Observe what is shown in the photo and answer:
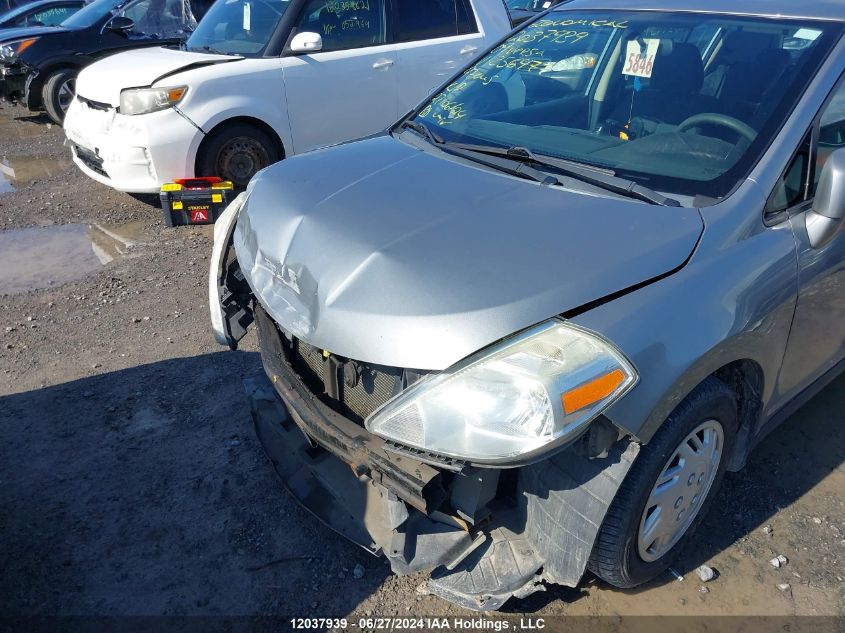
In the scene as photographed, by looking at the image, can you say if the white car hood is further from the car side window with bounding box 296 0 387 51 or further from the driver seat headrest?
the driver seat headrest

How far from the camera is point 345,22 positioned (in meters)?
6.23

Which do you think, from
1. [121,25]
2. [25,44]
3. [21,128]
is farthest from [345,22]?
[21,128]

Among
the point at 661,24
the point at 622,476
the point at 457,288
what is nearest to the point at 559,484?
the point at 622,476

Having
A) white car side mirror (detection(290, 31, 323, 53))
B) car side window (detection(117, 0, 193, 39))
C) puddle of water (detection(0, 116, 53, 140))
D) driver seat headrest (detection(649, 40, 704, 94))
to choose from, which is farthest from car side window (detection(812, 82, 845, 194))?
puddle of water (detection(0, 116, 53, 140))

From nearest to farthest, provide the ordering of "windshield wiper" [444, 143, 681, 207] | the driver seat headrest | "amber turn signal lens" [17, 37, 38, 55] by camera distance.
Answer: "windshield wiper" [444, 143, 681, 207]
the driver seat headrest
"amber turn signal lens" [17, 37, 38, 55]

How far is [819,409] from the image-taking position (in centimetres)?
347

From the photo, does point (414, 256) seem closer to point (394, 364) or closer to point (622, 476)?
point (394, 364)

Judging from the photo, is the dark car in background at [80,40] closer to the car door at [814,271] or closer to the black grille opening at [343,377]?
the black grille opening at [343,377]

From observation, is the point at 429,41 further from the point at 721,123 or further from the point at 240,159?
the point at 721,123

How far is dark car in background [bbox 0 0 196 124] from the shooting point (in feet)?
29.6

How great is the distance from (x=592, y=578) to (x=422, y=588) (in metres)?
0.63

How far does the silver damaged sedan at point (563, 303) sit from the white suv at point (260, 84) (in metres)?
3.14

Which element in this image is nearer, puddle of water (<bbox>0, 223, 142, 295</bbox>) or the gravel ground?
the gravel ground

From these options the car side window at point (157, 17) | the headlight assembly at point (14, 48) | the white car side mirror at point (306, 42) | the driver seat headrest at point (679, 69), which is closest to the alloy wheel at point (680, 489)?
the driver seat headrest at point (679, 69)
